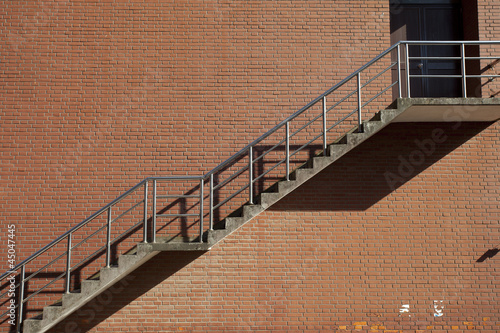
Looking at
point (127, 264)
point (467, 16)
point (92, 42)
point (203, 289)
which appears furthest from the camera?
point (467, 16)

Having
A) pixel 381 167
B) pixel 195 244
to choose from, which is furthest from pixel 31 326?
pixel 381 167

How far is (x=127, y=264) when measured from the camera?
6.43 metres

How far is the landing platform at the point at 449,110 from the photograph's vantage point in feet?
22.1

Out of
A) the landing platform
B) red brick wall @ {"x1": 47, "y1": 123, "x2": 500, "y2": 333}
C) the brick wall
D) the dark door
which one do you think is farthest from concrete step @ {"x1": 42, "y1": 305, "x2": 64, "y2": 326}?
the dark door

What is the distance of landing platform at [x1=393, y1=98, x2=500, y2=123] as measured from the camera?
6.74m

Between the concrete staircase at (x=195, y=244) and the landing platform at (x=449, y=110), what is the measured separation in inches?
12.1

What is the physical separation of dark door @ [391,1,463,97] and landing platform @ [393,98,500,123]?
1193mm

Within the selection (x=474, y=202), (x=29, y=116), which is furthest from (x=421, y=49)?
(x=29, y=116)

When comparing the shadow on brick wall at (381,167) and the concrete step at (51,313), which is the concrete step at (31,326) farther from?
the shadow on brick wall at (381,167)

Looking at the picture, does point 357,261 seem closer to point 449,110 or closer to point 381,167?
point 381,167

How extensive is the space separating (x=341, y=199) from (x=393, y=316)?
2079mm

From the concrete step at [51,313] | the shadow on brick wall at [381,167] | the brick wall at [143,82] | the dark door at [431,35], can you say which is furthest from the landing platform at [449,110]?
the concrete step at [51,313]

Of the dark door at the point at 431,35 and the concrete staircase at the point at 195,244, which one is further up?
the dark door at the point at 431,35

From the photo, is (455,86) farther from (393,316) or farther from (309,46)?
(393,316)
